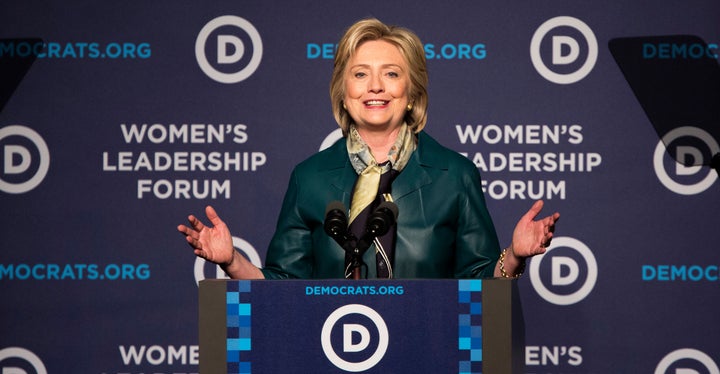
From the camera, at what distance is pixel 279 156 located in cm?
400

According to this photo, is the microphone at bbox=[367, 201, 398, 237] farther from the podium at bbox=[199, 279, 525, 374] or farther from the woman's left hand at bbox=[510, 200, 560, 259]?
the woman's left hand at bbox=[510, 200, 560, 259]

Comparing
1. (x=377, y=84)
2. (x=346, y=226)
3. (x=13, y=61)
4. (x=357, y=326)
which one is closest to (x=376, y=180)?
(x=377, y=84)

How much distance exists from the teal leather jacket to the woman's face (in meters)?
0.14

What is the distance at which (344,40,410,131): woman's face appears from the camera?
269 centimetres

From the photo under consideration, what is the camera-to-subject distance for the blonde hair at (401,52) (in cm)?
272

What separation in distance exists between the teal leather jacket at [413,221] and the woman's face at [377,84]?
0.14 metres

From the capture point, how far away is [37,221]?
4043 mm

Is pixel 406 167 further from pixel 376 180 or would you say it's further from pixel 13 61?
pixel 13 61

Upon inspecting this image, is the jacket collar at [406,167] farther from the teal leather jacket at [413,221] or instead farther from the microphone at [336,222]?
the microphone at [336,222]

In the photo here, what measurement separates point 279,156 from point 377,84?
4.60 feet

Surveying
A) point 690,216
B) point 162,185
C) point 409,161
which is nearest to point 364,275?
point 409,161

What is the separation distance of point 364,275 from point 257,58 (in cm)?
174

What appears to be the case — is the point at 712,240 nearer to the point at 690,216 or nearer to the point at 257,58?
the point at 690,216

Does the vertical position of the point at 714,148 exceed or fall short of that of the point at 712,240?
it exceeds it
